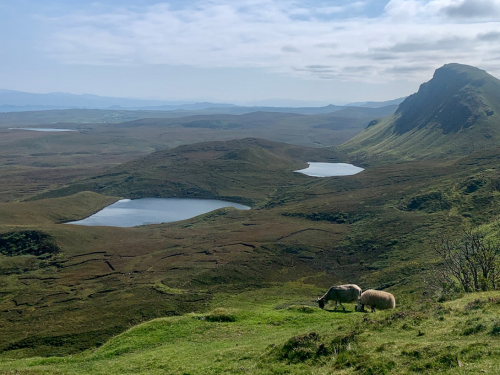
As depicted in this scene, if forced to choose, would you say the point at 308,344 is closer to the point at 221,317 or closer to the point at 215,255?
the point at 221,317

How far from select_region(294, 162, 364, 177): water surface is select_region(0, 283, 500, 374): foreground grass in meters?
146

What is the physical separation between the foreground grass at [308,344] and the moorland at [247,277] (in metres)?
0.07

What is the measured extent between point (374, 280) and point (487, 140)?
142m

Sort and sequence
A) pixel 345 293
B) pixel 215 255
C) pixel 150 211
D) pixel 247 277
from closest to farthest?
pixel 345 293 < pixel 247 277 < pixel 215 255 < pixel 150 211

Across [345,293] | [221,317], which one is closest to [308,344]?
[221,317]

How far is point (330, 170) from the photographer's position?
183 meters

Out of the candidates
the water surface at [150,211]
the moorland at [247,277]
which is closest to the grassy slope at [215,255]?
the moorland at [247,277]

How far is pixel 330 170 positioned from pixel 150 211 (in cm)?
9171

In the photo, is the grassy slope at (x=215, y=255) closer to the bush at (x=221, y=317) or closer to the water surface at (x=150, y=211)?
the water surface at (x=150, y=211)

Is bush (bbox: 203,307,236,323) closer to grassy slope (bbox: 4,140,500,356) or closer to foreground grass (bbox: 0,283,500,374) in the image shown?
foreground grass (bbox: 0,283,500,374)

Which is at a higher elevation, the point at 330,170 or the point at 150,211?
the point at 330,170

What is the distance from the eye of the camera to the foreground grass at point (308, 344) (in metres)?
13.5

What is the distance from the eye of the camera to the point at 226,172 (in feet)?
509

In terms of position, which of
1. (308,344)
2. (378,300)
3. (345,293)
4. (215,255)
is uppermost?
(308,344)
